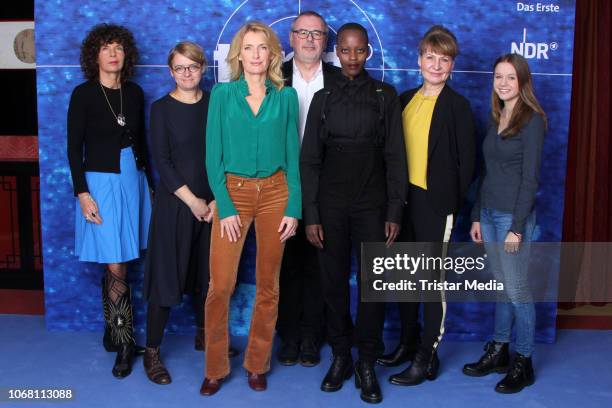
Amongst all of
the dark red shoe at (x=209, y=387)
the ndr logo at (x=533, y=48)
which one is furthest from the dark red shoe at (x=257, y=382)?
the ndr logo at (x=533, y=48)

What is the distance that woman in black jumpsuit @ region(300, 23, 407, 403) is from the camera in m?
2.78

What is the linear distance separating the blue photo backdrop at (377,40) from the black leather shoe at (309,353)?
970 millimetres

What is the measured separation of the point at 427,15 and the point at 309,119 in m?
1.03

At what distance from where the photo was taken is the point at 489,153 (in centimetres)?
300

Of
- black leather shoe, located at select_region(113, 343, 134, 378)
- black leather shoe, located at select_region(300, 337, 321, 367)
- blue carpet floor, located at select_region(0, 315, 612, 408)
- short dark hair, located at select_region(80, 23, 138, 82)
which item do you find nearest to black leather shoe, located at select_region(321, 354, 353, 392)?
blue carpet floor, located at select_region(0, 315, 612, 408)

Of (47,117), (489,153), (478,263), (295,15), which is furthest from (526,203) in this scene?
(47,117)

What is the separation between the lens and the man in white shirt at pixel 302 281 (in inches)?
124

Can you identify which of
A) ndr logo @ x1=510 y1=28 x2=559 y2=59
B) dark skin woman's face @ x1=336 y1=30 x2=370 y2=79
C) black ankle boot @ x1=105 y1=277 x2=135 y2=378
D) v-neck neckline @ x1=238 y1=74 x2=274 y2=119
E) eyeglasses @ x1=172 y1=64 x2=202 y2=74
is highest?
ndr logo @ x1=510 y1=28 x2=559 y2=59

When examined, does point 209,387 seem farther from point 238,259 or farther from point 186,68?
point 186,68

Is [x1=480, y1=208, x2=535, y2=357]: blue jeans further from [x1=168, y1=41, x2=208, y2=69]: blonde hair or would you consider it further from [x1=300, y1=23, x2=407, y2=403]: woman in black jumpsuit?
[x1=168, y1=41, x2=208, y2=69]: blonde hair

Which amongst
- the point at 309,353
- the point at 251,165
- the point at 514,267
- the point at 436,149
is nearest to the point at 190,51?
the point at 251,165

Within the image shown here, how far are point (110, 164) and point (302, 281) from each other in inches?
43.0

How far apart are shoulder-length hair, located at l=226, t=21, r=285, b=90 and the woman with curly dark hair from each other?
0.69m

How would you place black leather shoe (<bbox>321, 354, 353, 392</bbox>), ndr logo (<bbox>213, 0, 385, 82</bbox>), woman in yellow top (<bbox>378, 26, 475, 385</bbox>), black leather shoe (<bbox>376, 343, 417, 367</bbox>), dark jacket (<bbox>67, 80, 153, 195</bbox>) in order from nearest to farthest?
1. woman in yellow top (<bbox>378, 26, 475, 385</bbox>)
2. black leather shoe (<bbox>321, 354, 353, 392</bbox>)
3. dark jacket (<bbox>67, 80, 153, 195</bbox>)
4. black leather shoe (<bbox>376, 343, 417, 367</bbox>)
5. ndr logo (<bbox>213, 0, 385, 82</bbox>)
